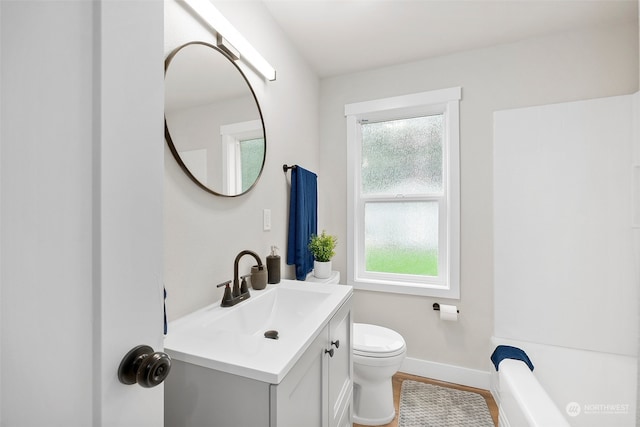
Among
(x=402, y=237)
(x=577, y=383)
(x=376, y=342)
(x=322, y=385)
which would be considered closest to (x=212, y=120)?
(x=322, y=385)

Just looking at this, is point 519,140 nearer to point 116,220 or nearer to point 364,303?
point 364,303

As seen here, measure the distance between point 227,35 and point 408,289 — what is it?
6.59 feet

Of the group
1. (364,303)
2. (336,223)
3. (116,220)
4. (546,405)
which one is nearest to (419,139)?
(336,223)

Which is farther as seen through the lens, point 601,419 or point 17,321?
Result: point 601,419

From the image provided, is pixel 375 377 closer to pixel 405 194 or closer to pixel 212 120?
pixel 405 194

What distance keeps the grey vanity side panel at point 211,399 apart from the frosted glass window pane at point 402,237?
1.80 metres

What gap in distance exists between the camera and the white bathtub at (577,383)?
53.1 inches

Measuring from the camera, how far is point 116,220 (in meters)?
0.38

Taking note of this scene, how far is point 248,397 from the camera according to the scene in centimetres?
65

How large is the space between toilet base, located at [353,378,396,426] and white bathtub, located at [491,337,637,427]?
59 cm

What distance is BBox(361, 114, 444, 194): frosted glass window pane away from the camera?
2.17 m

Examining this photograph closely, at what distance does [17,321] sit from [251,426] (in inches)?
22.1

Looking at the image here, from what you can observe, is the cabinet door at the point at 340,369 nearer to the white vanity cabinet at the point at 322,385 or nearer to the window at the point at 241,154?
the white vanity cabinet at the point at 322,385

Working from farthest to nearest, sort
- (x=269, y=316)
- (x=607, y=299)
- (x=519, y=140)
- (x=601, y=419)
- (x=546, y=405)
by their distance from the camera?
1. (x=519, y=140)
2. (x=607, y=299)
3. (x=601, y=419)
4. (x=269, y=316)
5. (x=546, y=405)
